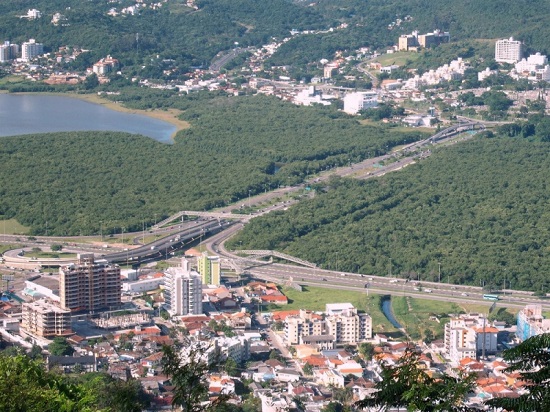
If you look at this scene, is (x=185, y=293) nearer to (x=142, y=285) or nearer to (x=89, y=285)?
(x=89, y=285)

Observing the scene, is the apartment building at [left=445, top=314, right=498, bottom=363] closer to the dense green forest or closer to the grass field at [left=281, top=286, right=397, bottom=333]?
the grass field at [left=281, top=286, right=397, bottom=333]

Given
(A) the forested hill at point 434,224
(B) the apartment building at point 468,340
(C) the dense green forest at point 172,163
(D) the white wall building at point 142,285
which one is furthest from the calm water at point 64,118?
(B) the apartment building at point 468,340

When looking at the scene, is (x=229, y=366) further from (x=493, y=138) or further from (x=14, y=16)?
(x=14, y=16)

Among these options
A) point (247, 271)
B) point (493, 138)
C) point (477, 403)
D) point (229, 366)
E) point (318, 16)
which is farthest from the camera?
point (318, 16)

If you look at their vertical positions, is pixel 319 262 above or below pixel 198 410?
below

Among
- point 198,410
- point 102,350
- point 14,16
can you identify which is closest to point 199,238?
point 102,350

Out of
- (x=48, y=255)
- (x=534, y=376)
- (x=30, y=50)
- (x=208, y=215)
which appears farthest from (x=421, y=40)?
(x=534, y=376)

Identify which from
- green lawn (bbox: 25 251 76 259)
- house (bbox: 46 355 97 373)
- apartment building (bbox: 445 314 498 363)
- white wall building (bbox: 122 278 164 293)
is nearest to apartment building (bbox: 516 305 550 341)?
apartment building (bbox: 445 314 498 363)

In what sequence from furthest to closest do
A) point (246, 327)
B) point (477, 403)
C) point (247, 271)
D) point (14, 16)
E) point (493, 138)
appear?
A: point (14, 16) < point (493, 138) < point (247, 271) < point (246, 327) < point (477, 403)

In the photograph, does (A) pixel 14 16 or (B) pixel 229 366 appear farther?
(A) pixel 14 16
